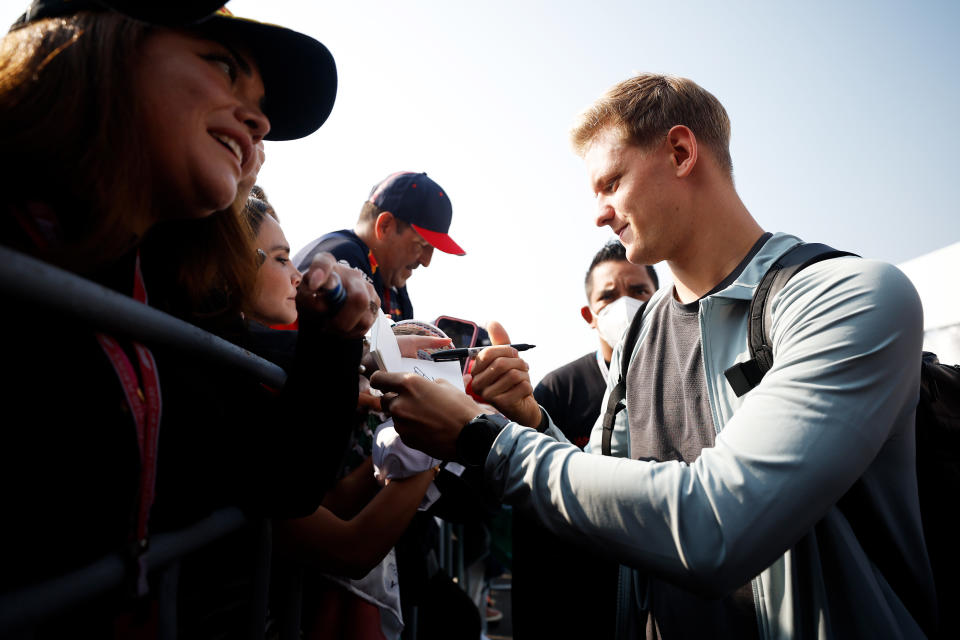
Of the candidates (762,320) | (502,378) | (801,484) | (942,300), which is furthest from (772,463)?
(942,300)

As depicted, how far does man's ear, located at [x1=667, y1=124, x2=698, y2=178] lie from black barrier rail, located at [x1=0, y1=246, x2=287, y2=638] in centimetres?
174

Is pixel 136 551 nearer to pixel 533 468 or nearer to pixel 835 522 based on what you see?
pixel 533 468

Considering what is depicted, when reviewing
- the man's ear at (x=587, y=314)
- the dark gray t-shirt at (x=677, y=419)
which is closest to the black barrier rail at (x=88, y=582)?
the dark gray t-shirt at (x=677, y=419)

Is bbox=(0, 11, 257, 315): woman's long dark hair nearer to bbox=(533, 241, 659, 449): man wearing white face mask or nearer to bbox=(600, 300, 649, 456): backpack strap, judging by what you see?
bbox=(600, 300, 649, 456): backpack strap

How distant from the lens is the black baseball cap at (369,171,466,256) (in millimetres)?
3881

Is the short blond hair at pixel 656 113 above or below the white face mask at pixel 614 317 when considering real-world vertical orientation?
above

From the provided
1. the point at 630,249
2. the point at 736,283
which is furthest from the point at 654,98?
the point at 736,283

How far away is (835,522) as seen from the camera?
1327 mm

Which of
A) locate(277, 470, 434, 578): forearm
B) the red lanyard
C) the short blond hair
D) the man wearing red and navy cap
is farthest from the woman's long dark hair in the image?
the man wearing red and navy cap

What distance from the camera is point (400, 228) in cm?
387

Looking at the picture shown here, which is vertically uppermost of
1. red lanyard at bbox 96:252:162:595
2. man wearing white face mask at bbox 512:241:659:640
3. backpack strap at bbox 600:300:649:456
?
red lanyard at bbox 96:252:162:595

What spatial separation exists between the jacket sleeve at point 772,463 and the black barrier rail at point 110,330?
2.52 feet

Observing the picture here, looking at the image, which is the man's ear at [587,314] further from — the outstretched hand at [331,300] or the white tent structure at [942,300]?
the white tent structure at [942,300]

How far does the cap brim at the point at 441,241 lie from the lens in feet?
12.8
